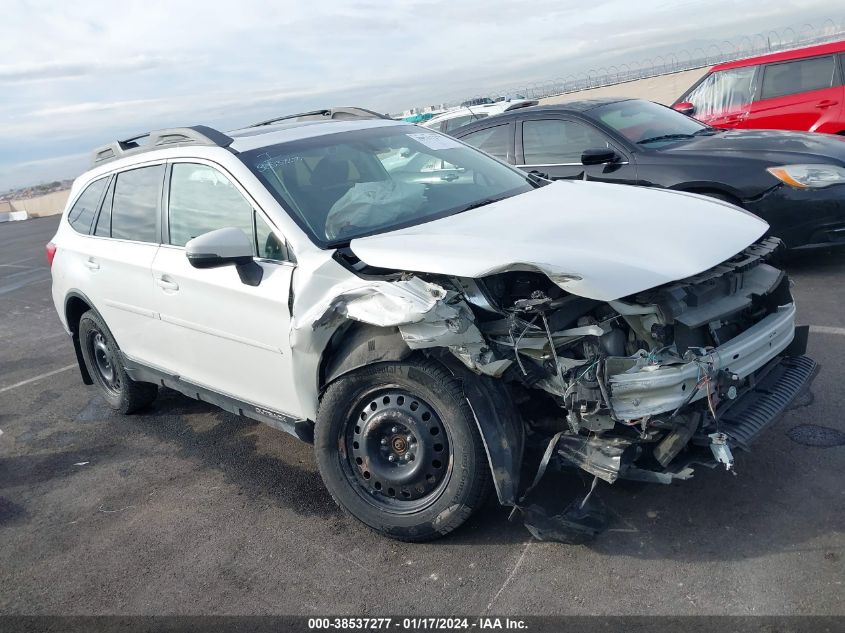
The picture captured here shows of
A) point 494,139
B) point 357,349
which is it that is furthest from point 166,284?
point 494,139

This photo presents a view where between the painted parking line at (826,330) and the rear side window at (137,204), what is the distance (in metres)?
4.51

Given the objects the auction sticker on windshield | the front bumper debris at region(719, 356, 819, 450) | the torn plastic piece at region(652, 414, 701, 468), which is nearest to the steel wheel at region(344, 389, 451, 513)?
the torn plastic piece at region(652, 414, 701, 468)

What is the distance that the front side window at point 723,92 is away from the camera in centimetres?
1002

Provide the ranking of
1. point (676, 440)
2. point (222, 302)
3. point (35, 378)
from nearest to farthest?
1. point (676, 440)
2. point (222, 302)
3. point (35, 378)

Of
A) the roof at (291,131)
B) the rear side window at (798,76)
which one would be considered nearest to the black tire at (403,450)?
the roof at (291,131)

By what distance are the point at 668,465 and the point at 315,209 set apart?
2.09 meters

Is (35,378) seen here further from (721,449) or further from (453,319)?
(721,449)

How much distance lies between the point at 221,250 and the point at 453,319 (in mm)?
1227

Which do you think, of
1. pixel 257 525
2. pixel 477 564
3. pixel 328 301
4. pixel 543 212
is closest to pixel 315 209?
pixel 328 301

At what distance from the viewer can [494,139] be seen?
7.92 meters

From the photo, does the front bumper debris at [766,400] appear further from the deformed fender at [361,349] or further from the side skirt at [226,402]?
the side skirt at [226,402]

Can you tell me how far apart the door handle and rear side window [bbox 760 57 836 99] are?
8532 mm

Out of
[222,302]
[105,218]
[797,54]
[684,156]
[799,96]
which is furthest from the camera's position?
[797,54]

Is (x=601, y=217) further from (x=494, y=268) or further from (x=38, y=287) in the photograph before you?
(x=38, y=287)
